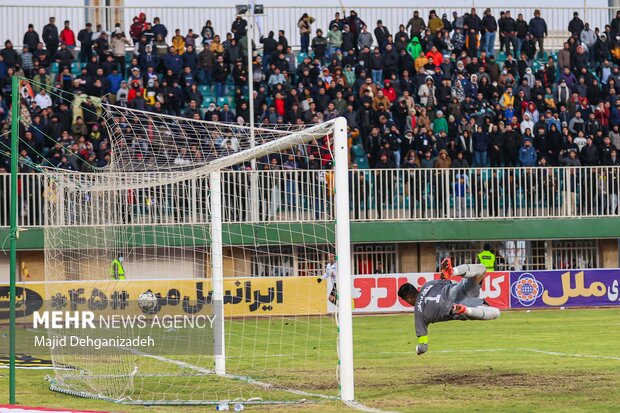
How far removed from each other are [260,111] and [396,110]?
154 inches

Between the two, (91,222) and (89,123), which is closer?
(91,222)

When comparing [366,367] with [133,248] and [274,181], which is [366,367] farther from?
[274,181]

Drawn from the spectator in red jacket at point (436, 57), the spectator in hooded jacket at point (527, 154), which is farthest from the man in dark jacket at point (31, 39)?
the spectator in hooded jacket at point (527, 154)

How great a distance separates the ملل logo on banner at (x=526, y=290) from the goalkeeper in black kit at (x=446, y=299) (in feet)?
52.2

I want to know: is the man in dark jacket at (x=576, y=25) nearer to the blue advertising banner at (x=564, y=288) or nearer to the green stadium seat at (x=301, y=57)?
the green stadium seat at (x=301, y=57)

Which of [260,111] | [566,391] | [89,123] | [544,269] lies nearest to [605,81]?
[544,269]

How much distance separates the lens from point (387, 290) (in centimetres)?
3170

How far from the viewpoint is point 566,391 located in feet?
48.8

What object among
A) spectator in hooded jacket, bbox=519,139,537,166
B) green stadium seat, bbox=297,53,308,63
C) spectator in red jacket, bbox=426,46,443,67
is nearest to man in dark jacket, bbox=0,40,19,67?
green stadium seat, bbox=297,53,308,63

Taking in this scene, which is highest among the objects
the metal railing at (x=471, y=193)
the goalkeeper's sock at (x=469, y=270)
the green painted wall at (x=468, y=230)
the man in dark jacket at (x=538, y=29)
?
the man in dark jacket at (x=538, y=29)

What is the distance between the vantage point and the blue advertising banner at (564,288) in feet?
106

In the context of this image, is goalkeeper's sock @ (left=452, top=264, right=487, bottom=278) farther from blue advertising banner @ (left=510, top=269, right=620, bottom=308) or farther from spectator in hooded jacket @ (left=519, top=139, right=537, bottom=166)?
spectator in hooded jacket @ (left=519, top=139, right=537, bottom=166)

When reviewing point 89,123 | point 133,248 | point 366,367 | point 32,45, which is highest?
point 32,45

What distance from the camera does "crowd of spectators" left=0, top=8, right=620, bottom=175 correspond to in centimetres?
3284
